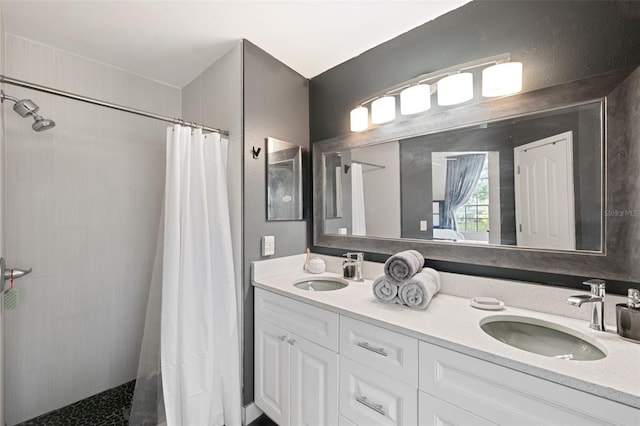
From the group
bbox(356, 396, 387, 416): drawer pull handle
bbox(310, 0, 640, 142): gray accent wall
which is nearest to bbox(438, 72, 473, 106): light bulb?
bbox(310, 0, 640, 142): gray accent wall

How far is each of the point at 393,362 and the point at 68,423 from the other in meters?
1.99

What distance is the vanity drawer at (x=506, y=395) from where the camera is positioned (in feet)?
2.18

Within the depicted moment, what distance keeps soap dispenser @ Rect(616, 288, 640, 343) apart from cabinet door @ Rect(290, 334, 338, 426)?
40.4 inches

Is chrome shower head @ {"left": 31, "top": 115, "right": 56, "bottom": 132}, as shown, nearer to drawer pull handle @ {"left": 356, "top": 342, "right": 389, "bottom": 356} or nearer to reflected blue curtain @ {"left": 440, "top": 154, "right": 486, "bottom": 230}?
drawer pull handle @ {"left": 356, "top": 342, "right": 389, "bottom": 356}

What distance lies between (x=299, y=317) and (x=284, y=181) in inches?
36.1

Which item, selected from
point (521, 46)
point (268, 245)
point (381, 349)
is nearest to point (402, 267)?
point (381, 349)

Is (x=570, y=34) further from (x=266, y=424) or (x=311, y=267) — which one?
(x=266, y=424)

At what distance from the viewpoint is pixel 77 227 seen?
5.74ft

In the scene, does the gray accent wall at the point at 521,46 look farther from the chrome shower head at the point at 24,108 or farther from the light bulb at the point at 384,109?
the chrome shower head at the point at 24,108

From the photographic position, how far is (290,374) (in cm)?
138

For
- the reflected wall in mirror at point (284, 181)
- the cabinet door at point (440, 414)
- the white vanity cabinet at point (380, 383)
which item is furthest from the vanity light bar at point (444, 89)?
the cabinet door at point (440, 414)

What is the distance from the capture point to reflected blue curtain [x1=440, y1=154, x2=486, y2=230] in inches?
52.0

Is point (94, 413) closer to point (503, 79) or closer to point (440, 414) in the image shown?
point (440, 414)

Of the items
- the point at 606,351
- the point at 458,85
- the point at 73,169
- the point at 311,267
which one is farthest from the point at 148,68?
the point at 606,351
